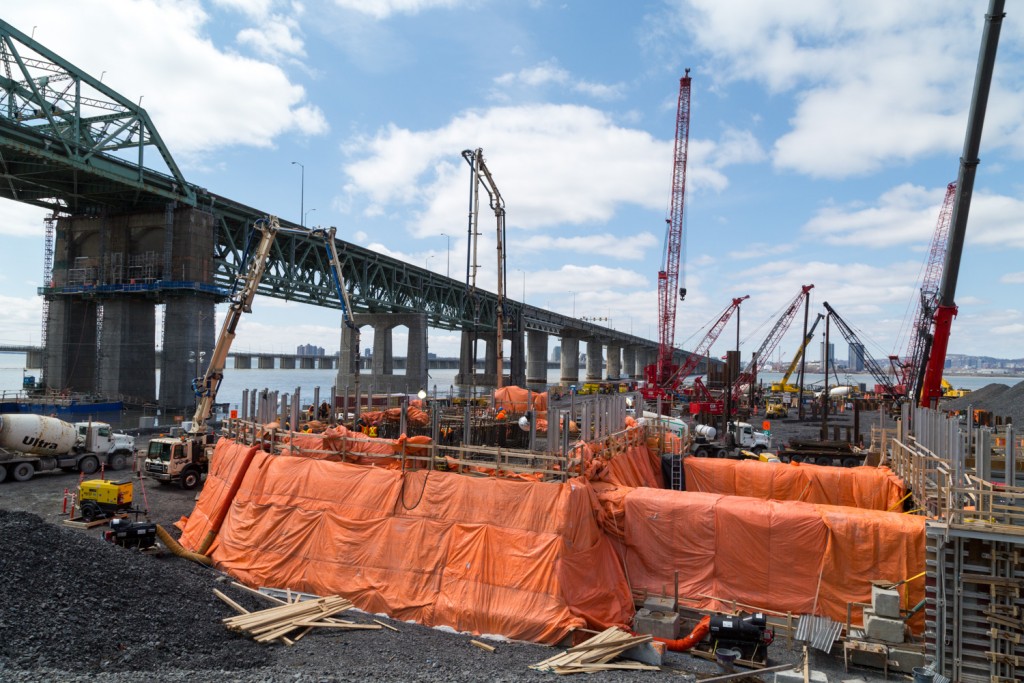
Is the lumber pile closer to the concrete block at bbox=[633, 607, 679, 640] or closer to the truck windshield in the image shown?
the concrete block at bbox=[633, 607, 679, 640]

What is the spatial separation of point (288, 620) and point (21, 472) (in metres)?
21.6

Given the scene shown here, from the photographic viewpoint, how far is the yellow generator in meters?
21.3

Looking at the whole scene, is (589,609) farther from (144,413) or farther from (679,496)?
(144,413)

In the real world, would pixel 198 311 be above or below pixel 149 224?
below

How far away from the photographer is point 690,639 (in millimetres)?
13914

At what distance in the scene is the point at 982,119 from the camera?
26.1 metres

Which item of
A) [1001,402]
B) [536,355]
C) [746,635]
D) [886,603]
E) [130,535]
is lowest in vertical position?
[746,635]

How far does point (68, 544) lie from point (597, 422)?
559 inches

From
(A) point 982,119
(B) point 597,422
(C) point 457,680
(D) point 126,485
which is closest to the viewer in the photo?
(C) point 457,680

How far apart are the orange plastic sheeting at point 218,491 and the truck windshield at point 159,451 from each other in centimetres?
820

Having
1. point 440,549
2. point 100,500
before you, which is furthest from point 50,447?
point 440,549

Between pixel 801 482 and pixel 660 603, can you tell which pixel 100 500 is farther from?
pixel 801 482

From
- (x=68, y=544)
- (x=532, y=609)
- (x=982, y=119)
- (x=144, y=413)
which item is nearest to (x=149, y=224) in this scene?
(x=144, y=413)

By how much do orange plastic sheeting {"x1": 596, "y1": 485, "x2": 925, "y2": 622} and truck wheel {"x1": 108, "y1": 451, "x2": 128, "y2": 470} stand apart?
2670 cm
